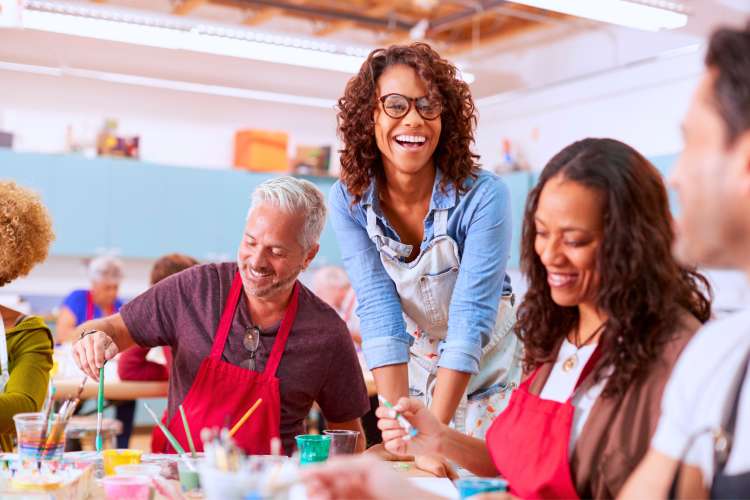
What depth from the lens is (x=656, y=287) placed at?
64.8 inches

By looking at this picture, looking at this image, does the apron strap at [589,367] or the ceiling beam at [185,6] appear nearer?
the apron strap at [589,367]

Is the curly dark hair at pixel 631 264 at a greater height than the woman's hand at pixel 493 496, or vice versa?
the curly dark hair at pixel 631 264

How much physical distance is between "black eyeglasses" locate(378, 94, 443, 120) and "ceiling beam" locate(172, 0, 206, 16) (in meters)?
5.70

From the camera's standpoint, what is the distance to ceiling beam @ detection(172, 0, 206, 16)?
25.1 ft

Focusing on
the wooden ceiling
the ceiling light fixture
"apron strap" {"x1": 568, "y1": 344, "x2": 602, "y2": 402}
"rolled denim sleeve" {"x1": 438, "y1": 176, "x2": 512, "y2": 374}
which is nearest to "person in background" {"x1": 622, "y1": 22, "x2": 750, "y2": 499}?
"apron strap" {"x1": 568, "y1": 344, "x2": 602, "y2": 402}

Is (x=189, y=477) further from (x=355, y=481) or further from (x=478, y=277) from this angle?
(x=478, y=277)

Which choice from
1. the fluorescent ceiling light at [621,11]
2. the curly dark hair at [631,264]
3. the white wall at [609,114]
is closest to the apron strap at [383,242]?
the curly dark hair at [631,264]

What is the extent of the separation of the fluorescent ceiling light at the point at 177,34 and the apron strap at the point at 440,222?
3.51 metres

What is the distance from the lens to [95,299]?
6281 millimetres

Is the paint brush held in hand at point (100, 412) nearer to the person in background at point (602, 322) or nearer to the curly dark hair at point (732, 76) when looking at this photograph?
the person in background at point (602, 322)

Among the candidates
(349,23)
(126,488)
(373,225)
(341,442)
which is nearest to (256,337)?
(373,225)

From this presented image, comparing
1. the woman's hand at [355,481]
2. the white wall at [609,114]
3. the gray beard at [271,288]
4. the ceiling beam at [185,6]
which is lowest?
the woman's hand at [355,481]

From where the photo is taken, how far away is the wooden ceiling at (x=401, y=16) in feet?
25.0

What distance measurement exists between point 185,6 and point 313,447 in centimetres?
654
